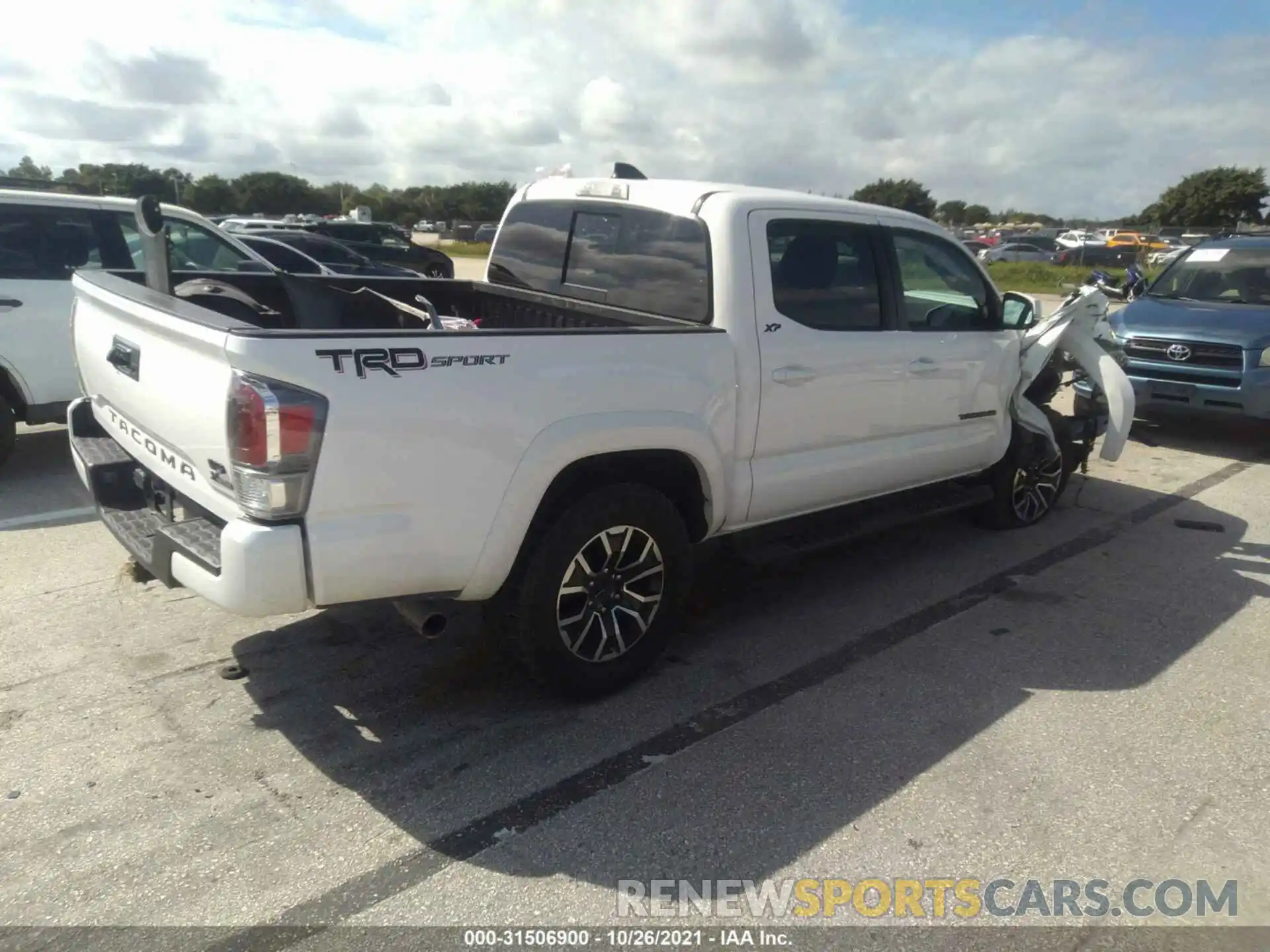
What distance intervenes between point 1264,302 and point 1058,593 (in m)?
5.74

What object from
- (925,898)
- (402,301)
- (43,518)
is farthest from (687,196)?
(43,518)

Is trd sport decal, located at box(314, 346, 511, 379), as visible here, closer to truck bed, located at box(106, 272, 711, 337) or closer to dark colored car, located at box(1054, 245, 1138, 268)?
truck bed, located at box(106, 272, 711, 337)

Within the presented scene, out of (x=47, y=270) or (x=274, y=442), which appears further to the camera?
(x=47, y=270)

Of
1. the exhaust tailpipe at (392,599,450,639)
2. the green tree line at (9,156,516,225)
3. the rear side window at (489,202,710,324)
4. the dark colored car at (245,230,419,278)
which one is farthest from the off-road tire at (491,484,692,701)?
the green tree line at (9,156,516,225)

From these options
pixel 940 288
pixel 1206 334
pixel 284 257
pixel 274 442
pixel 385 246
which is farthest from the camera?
pixel 385 246

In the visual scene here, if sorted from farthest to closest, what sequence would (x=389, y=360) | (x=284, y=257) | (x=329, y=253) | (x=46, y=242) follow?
(x=329, y=253) < (x=284, y=257) < (x=46, y=242) < (x=389, y=360)

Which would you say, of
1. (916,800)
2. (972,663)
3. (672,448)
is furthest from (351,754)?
(972,663)

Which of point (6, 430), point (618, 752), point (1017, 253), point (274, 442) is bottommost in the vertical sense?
point (618, 752)

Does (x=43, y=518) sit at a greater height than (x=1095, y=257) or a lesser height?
lesser

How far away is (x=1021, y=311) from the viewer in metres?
5.70

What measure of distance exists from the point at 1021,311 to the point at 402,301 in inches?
143

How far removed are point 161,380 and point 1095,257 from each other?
129ft

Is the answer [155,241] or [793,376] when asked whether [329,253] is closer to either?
[155,241]

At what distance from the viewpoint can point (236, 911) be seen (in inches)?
101
